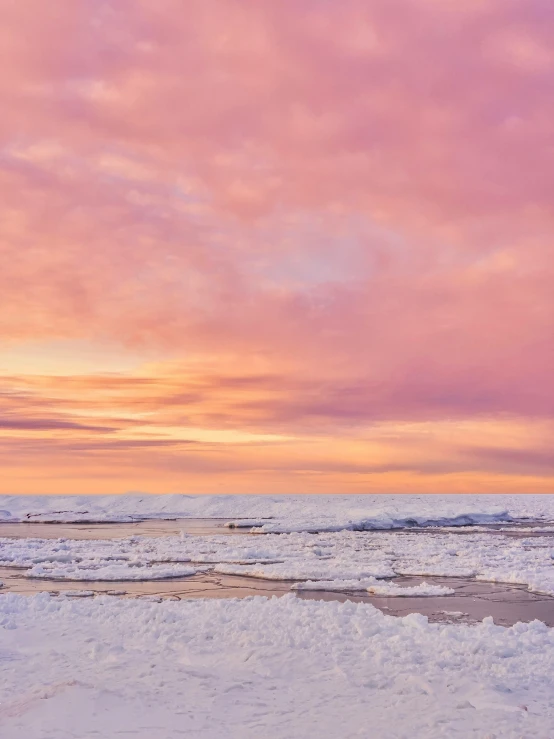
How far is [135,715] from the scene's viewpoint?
711 cm

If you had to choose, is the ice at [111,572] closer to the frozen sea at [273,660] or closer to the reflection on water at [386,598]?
the frozen sea at [273,660]

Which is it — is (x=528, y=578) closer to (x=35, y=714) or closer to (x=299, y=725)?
(x=299, y=725)

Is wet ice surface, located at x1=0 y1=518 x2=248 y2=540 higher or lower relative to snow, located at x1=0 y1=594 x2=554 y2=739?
lower

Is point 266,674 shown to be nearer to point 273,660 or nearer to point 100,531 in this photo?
point 273,660

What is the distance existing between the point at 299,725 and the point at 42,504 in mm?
77031

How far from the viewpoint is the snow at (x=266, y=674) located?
6.89 metres

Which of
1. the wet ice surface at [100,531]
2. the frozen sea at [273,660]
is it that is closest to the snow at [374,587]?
the frozen sea at [273,660]

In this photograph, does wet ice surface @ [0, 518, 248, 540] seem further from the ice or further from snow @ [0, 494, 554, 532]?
the ice

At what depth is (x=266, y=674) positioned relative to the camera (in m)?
8.74

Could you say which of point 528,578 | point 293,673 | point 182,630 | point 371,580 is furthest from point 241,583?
point 293,673

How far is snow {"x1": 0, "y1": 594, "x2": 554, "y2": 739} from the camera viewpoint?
689 cm

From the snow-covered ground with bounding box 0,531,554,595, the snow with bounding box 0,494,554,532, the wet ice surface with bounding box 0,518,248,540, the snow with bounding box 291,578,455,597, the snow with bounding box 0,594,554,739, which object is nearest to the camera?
the snow with bounding box 0,594,554,739

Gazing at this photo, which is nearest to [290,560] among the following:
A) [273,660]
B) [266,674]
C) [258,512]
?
[273,660]

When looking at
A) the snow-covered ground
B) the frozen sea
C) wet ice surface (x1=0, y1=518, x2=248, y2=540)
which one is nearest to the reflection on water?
the frozen sea
